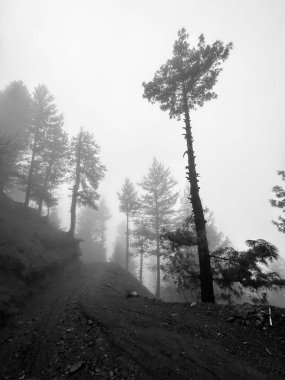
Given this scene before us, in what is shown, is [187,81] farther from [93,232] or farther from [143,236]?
[93,232]

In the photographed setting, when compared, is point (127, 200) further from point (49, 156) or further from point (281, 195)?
point (281, 195)

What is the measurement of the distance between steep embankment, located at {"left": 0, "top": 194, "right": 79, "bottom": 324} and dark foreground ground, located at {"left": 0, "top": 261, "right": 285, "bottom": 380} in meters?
1.95

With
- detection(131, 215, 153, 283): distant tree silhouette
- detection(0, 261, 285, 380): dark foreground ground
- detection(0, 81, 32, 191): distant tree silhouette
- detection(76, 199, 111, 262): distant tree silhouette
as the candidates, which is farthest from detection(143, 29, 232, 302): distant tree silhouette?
detection(76, 199, 111, 262): distant tree silhouette

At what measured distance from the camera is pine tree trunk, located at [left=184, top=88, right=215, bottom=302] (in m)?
9.14

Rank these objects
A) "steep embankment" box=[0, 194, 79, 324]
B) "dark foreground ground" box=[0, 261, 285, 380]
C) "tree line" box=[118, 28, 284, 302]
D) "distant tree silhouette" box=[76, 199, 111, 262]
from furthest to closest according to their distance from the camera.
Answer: "distant tree silhouette" box=[76, 199, 111, 262] < "steep embankment" box=[0, 194, 79, 324] < "tree line" box=[118, 28, 284, 302] < "dark foreground ground" box=[0, 261, 285, 380]

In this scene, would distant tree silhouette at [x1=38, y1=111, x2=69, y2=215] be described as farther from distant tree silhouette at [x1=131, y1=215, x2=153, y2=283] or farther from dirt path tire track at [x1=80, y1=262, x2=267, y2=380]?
dirt path tire track at [x1=80, y1=262, x2=267, y2=380]

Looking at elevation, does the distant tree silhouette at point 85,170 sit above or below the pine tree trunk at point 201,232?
above

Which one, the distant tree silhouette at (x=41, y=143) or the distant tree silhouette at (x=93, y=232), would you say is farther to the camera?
the distant tree silhouette at (x=93, y=232)

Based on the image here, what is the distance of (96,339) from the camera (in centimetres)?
655

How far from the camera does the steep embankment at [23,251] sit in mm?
10948

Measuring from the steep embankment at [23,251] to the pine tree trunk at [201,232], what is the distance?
865 centimetres

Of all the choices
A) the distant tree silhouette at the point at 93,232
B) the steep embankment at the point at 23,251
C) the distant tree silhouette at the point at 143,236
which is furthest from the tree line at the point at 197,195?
the distant tree silhouette at the point at 93,232

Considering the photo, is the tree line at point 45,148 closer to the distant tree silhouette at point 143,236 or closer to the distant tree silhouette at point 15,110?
the distant tree silhouette at point 15,110

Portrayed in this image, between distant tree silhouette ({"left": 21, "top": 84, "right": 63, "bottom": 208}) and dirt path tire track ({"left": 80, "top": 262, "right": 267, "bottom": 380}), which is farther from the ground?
distant tree silhouette ({"left": 21, "top": 84, "right": 63, "bottom": 208})
